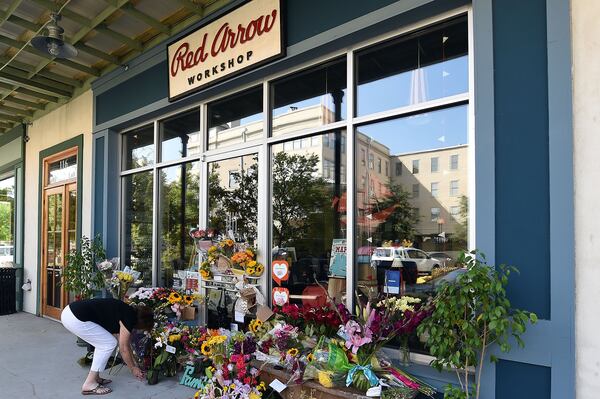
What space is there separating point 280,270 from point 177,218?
6.15 ft

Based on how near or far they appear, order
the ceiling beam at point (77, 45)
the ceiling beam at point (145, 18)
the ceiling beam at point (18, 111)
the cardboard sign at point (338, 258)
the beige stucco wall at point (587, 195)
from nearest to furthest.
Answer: the beige stucco wall at point (587, 195) < the cardboard sign at point (338, 258) < the ceiling beam at point (145, 18) < the ceiling beam at point (77, 45) < the ceiling beam at point (18, 111)

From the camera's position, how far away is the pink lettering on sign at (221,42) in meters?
3.94

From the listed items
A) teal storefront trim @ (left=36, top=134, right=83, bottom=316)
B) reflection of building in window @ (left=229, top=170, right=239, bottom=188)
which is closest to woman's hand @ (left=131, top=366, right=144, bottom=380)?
reflection of building in window @ (left=229, top=170, right=239, bottom=188)

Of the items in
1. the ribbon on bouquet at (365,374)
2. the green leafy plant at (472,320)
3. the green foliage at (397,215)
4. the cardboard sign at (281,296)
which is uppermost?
the green foliage at (397,215)

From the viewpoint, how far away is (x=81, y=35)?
5016 millimetres

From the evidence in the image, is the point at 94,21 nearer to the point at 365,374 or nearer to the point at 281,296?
the point at 281,296

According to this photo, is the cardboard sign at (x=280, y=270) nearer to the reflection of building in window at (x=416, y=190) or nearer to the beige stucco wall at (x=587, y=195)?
the reflection of building in window at (x=416, y=190)

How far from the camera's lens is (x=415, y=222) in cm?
336

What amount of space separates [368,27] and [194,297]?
10.6 ft

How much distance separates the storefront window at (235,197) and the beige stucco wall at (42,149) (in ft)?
8.36

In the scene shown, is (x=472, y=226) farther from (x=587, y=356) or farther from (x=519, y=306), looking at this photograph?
(x=587, y=356)

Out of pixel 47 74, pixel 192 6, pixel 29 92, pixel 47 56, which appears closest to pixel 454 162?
pixel 192 6

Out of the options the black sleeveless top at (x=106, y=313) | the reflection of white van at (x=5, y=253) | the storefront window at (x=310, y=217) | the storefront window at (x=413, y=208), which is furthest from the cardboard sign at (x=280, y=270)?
the reflection of white van at (x=5, y=253)

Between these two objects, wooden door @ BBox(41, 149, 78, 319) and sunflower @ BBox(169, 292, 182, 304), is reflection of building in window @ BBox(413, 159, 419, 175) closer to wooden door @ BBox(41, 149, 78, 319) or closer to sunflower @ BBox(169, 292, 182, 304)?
sunflower @ BBox(169, 292, 182, 304)
